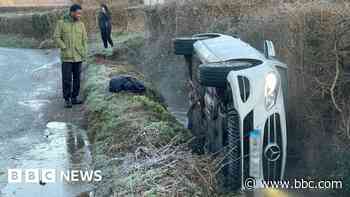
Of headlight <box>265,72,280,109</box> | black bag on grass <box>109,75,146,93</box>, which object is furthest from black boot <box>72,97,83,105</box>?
headlight <box>265,72,280,109</box>

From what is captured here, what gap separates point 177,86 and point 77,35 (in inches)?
127

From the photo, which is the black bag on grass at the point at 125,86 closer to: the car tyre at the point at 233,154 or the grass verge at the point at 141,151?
the grass verge at the point at 141,151

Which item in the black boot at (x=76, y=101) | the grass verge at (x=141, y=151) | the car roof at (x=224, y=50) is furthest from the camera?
the black boot at (x=76, y=101)

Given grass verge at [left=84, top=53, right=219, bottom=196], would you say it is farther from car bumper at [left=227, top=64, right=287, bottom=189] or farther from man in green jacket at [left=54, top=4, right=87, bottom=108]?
man in green jacket at [left=54, top=4, right=87, bottom=108]

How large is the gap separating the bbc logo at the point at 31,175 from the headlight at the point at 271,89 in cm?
272

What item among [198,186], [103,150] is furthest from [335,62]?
[103,150]

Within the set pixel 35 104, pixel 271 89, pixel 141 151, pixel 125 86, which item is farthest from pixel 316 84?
pixel 35 104

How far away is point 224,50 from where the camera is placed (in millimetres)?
7605

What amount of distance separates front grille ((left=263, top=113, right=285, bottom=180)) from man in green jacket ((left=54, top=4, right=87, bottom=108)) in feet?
20.4

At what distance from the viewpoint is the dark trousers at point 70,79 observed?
38.3ft

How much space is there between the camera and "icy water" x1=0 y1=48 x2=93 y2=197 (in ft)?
23.2

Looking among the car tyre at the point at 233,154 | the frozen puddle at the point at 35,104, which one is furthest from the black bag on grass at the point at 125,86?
the car tyre at the point at 233,154

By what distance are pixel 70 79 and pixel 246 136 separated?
6242mm

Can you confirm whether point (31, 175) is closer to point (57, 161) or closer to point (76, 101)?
point (57, 161)
